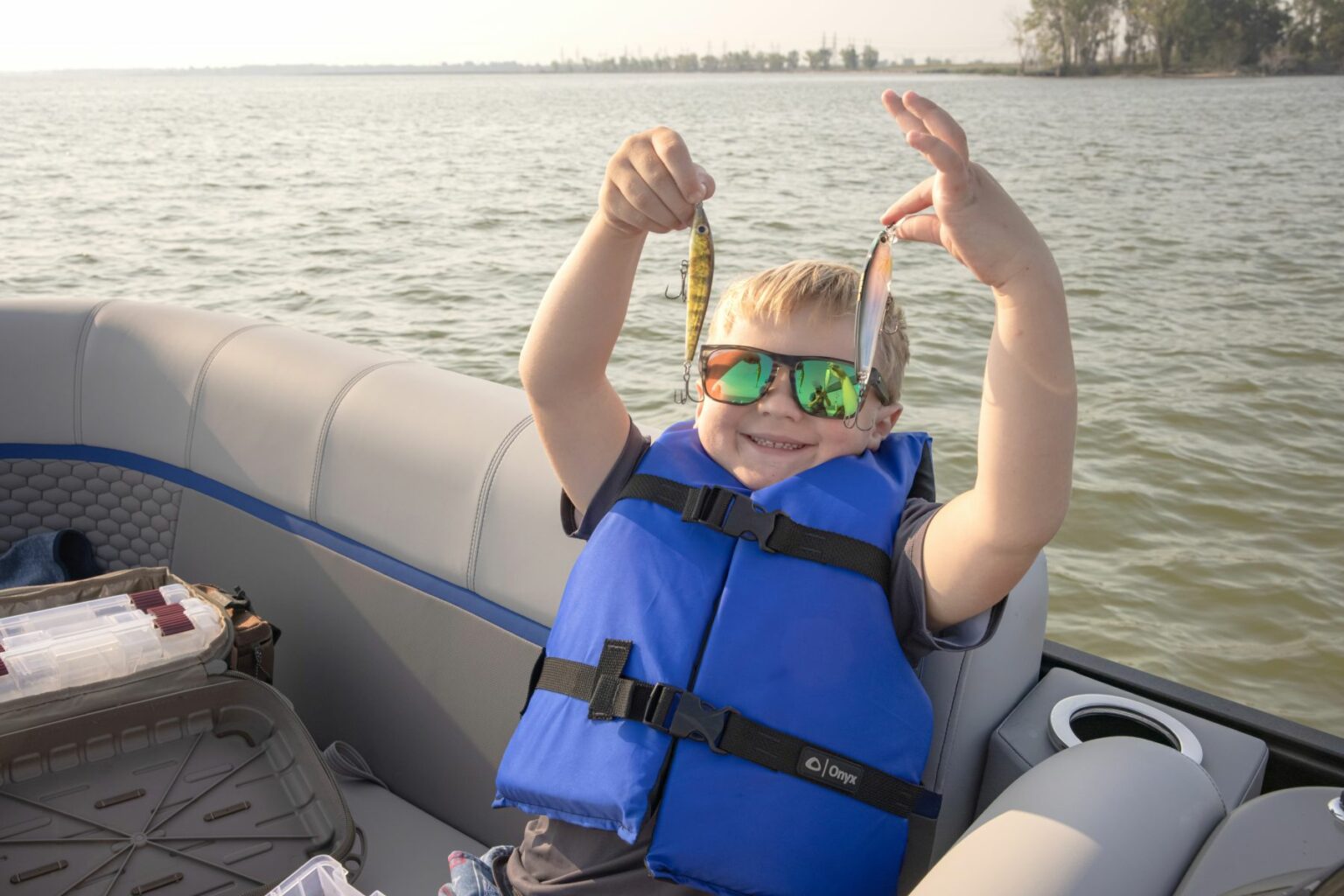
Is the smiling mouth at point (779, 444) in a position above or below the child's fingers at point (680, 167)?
below

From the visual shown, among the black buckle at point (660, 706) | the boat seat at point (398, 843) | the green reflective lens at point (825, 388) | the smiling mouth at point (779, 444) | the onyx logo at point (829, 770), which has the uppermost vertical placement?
the green reflective lens at point (825, 388)

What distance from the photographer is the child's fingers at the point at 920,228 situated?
56.6 inches

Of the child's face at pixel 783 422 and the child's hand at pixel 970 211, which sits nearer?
the child's hand at pixel 970 211

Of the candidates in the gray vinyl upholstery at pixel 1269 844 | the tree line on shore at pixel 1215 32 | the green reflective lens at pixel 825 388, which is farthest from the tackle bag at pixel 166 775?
the tree line on shore at pixel 1215 32

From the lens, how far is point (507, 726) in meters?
2.33

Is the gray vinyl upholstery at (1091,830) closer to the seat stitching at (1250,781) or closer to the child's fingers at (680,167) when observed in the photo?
the seat stitching at (1250,781)

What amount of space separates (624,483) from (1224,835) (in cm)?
109

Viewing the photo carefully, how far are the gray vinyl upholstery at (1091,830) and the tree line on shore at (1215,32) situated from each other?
70.6 meters

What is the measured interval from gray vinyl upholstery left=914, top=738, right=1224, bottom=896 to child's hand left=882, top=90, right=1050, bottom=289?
683mm

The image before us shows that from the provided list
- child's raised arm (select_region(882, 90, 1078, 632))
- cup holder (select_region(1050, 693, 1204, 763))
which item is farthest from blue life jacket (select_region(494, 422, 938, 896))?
cup holder (select_region(1050, 693, 1204, 763))

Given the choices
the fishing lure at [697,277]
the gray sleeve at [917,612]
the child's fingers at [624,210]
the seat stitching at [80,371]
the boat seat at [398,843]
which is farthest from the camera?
the seat stitching at [80,371]

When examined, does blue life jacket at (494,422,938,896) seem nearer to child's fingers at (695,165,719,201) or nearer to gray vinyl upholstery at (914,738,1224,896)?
gray vinyl upholstery at (914,738,1224,896)

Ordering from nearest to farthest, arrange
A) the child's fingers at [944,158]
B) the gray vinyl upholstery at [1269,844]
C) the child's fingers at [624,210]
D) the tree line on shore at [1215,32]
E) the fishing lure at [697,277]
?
1. the child's fingers at [944,158]
2. the gray vinyl upholstery at [1269,844]
3. the fishing lure at [697,277]
4. the child's fingers at [624,210]
5. the tree line on shore at [1215,32]

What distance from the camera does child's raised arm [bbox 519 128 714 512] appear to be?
4.85 feet
